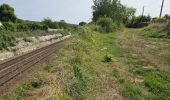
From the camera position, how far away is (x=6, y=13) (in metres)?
72.9

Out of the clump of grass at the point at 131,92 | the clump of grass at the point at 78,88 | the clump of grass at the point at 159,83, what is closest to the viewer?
the clump of grass at the point at 78,88

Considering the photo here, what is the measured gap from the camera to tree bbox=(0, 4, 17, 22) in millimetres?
72906

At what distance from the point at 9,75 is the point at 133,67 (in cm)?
723

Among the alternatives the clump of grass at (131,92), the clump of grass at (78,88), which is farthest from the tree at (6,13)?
the clump of grass at (78,88)

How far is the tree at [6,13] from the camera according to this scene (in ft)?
239

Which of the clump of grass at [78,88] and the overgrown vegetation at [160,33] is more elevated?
the clump of grass at [78,88]

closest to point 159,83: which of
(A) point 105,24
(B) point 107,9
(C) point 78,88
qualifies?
(C) point 78,88

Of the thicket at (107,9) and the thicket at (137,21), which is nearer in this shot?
the thicket at (107,9)

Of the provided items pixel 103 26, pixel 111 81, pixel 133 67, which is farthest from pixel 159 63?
pixel 103 26

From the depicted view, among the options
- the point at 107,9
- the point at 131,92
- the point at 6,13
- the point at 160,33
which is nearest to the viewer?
the point at 131,92

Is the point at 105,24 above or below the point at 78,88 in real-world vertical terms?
below

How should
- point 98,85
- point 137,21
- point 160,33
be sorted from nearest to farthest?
point 98,85 < point 160,33 < point 137,21

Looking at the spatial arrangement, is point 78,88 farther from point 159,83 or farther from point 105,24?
point 105,24

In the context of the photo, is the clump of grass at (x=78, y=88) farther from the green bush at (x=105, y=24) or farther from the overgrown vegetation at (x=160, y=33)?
the green bush at (x=105, y=24)
